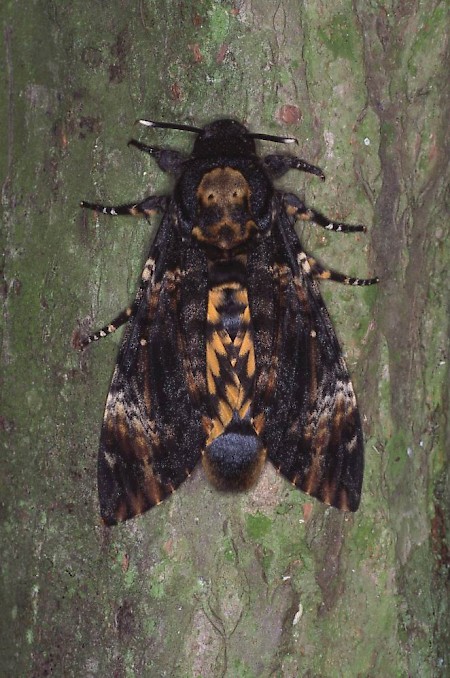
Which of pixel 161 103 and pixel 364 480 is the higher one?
pixel 161 103

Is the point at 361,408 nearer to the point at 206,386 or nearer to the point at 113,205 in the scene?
the point at 206,386

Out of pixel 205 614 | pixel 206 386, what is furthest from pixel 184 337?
pixel 205 614

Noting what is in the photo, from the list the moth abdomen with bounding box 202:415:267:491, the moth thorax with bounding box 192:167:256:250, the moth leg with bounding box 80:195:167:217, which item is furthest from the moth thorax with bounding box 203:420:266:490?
the moth leg with bounding box 80:195:167:217

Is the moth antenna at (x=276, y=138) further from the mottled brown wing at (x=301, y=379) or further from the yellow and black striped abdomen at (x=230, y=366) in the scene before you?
the yellow and black striped abdomen at (x=230, y=366)

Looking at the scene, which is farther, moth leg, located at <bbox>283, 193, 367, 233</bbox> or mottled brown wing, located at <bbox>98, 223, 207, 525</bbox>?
mottled brown wing, located at <bbox>98, 223, 207, 525</bbox>

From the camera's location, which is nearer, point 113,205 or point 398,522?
point 113,205

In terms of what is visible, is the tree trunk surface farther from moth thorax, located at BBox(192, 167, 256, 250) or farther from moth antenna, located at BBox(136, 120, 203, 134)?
moth thorax, located at BBox(192, 167, 256, 250)

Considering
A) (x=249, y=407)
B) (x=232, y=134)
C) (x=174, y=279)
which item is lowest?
(x=249, y=407)
